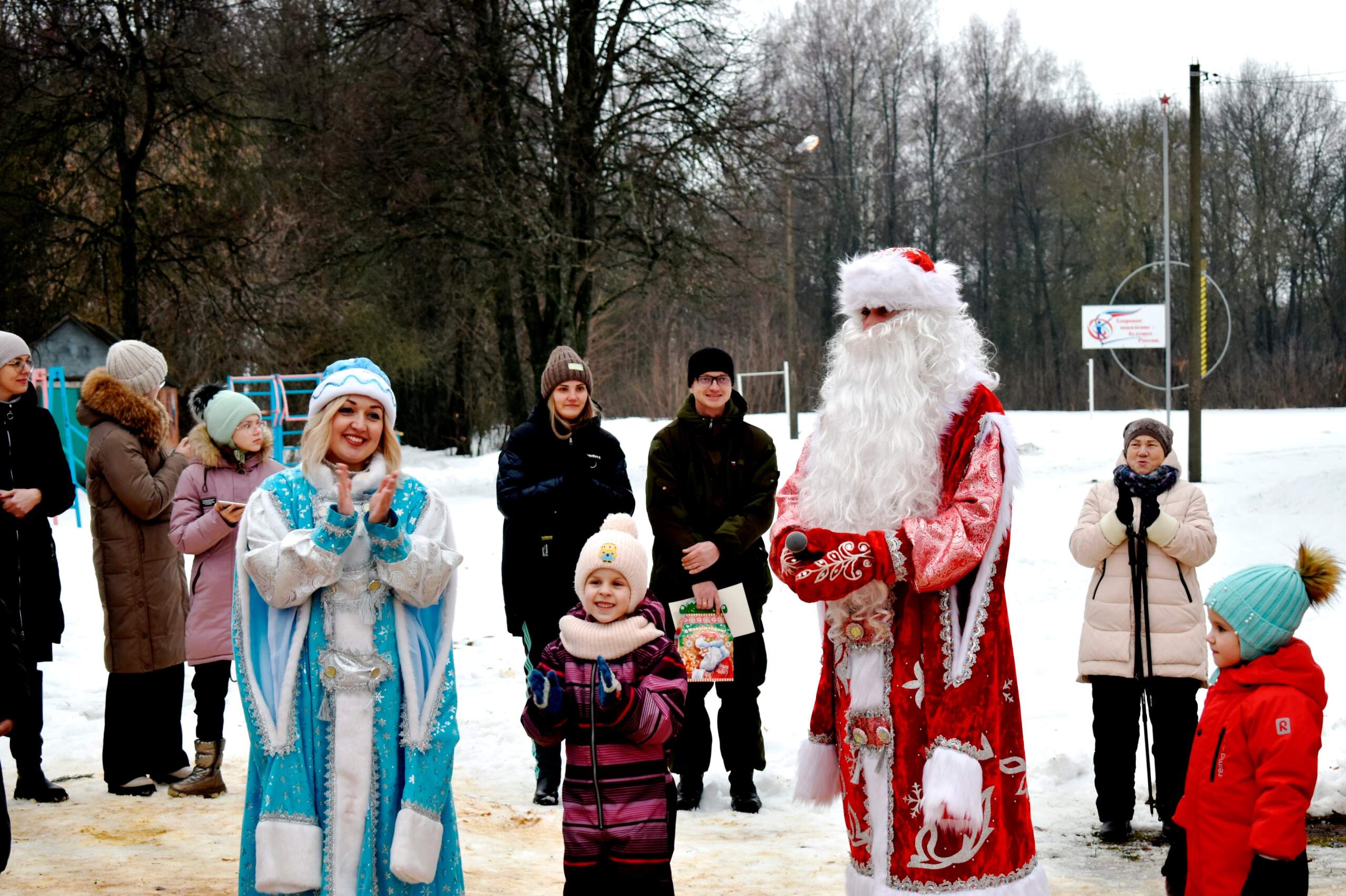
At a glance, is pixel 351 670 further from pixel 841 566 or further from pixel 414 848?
pixel 841 566

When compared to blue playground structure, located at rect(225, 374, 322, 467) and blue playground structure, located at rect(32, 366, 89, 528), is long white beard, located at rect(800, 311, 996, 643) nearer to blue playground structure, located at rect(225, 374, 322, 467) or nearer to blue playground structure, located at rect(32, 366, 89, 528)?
blue playground structure, located at rect(32, 366, 89, 528)

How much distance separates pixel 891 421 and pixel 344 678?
1694 mm

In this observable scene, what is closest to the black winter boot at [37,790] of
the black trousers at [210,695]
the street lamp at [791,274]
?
the black trousers at [210,695]

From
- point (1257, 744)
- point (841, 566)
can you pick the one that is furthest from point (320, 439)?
point (1257, 744)

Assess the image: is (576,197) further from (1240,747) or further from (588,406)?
(1240,747)

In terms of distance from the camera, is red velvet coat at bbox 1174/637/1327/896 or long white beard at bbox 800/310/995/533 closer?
red velvet coat at bbox 1174/637/1327/896

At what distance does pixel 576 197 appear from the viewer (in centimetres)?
1883

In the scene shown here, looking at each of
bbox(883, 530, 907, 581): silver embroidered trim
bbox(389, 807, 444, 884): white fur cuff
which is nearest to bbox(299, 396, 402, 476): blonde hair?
bbox(389, 807, 444, 884): white fur cuff

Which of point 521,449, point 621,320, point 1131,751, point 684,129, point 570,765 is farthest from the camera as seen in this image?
point 621,320

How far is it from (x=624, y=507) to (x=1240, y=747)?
118 inches

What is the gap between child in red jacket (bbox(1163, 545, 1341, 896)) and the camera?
324cm

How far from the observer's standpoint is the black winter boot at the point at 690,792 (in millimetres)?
5793

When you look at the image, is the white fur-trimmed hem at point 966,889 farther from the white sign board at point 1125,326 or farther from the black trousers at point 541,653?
the white sign board at point 1125,326

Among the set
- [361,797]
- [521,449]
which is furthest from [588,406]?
[361,797]
